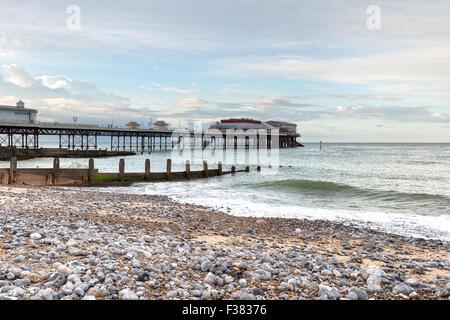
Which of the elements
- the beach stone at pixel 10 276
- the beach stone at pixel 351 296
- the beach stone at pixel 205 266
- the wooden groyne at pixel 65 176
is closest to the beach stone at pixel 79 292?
the beach stone at pixel 10 276

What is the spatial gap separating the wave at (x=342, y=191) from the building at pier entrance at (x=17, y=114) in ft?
189

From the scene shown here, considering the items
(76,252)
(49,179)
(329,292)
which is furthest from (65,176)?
Result: (329,292)

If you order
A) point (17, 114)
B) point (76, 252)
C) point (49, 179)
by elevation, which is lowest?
point (49, 179)

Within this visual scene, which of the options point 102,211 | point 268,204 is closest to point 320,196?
point 268,204

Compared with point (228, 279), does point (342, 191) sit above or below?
below

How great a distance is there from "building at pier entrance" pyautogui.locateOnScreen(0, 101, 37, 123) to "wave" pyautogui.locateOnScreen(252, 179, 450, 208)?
57608 mm

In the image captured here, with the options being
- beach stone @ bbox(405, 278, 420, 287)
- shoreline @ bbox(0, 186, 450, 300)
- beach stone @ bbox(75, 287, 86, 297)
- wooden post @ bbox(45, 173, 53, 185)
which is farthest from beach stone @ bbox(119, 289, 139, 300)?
wooden post @ bbox(45, 173, 53, 185)

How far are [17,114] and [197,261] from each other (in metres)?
71.2

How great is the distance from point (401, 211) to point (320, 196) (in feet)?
19.6

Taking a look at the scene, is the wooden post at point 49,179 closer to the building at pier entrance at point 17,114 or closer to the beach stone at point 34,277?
the beach stone at point 34,277

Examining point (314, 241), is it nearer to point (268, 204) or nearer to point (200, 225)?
point (200, 225)

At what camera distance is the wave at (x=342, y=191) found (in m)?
Answer: 19.8

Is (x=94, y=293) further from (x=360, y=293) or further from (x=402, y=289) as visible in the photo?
(x=402, y=289)

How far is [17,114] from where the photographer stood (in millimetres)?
64062
